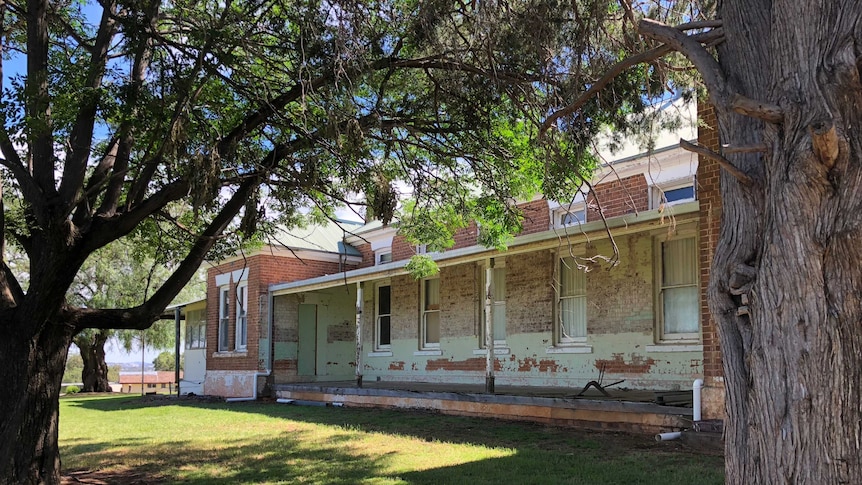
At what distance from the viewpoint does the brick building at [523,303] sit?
11703mm

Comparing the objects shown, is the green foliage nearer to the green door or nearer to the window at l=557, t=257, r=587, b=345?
the green door

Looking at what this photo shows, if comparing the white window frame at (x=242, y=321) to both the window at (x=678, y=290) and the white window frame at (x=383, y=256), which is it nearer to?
the white window frame at (x=383, y=256)

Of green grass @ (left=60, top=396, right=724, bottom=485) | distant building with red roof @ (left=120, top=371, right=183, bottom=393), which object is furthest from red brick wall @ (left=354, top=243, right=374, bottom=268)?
distant building with red roof @ (left=120, top=371, right=183, bottom=393)

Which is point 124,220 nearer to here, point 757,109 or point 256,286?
point 757,109

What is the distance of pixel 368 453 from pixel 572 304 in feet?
20.1

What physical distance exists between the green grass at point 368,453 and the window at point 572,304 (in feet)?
9.55

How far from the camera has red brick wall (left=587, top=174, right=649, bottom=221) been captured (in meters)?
13.1

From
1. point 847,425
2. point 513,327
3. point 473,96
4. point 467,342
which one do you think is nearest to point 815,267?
point 847,425

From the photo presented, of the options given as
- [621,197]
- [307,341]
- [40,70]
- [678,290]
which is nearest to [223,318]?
[307,341]

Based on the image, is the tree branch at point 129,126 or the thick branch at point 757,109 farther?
the tree branch at point 129,126

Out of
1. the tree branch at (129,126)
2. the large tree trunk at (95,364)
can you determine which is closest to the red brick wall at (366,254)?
the tree branch at (129,126)

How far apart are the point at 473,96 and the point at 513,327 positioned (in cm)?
804

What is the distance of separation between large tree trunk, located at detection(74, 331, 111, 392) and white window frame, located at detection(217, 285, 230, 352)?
34.8ft

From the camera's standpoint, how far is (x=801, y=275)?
10.1 ft
